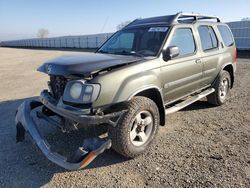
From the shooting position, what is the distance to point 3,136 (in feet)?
16.4

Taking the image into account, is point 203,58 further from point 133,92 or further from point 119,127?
point 119,127

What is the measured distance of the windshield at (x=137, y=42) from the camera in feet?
15.5

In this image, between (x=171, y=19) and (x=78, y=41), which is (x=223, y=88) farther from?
(x=78, y=41)

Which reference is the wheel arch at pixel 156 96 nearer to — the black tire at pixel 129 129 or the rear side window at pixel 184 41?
the black tire at pixel 129 129

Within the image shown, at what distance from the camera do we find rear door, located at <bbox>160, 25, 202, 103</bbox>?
4660 mm

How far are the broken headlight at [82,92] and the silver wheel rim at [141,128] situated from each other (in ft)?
2.52

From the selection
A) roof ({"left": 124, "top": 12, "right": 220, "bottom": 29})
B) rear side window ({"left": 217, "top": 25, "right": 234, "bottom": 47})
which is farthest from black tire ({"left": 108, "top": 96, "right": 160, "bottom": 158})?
rear side window ({"left": 217, "top": 25, "right": 234, "bottom": 47})

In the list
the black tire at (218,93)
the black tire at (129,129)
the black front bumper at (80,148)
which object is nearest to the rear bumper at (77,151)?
the black front bumper at (80,148)

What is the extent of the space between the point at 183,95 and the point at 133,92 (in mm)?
1713

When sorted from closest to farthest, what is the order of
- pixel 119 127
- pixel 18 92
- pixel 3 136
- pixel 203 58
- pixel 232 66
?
pixel 119 127
pixel 3 136
pixel 203 58
pixel 232 66
pixel 18 92

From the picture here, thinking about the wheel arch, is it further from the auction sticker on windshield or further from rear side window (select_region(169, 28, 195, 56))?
the auction sticker on windshield

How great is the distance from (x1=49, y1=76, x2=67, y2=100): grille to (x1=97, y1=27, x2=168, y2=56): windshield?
1306mm

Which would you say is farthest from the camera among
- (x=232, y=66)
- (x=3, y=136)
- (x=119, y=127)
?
(x=232, y=66)

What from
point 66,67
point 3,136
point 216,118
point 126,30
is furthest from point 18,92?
point 216,118
